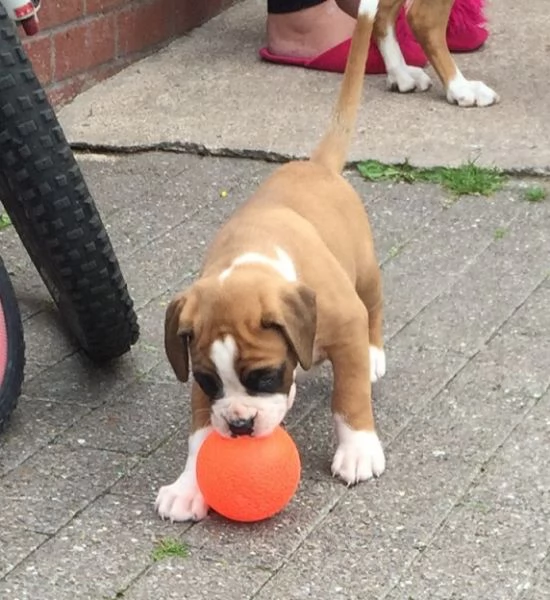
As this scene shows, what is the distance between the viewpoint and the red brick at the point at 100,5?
5.36m

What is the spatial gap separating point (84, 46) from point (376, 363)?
263 centimetres

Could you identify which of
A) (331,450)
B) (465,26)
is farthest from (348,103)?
(465,26)

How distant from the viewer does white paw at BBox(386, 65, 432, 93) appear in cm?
526

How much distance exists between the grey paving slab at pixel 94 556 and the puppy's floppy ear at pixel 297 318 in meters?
0.46

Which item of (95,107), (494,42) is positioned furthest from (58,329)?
(494,42)

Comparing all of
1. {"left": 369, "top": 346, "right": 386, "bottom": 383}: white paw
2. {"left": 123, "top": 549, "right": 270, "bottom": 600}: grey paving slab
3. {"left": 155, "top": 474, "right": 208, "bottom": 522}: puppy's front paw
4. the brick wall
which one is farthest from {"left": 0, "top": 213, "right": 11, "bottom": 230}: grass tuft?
{"left": 123, "top": 549, "right": 270, "bottom": 600}: grey paving slab

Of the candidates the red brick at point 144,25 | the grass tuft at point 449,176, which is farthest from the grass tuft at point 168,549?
the red brick at point 144,25

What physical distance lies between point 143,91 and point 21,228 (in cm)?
225

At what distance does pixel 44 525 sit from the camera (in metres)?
2.71

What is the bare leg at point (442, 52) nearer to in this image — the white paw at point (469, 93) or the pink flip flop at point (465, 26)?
the white paw at point (469, 93)

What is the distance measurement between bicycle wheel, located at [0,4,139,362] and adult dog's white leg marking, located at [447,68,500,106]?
2234 millimetres

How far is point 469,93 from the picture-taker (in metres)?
5.07

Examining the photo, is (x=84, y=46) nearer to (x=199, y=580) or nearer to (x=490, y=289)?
(x=490, y=289)

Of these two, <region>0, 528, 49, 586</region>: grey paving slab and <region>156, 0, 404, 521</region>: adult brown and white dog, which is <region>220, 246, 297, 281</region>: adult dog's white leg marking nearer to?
<region>156, 0, 404, 521</region>: adult brown and white dog
